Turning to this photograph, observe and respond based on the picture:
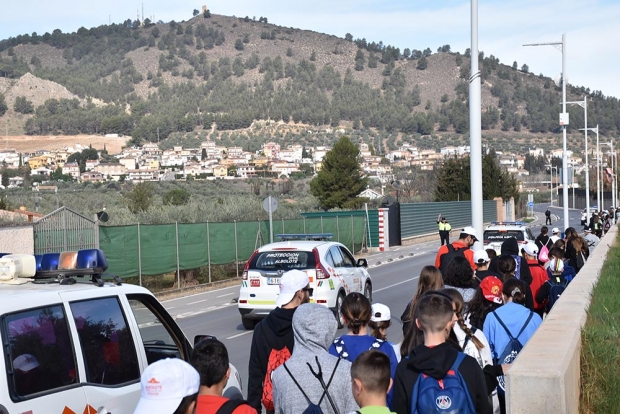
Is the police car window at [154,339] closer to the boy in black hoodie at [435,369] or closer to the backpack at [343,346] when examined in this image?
the backpack at [343,346]

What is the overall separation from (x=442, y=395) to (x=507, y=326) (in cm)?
261

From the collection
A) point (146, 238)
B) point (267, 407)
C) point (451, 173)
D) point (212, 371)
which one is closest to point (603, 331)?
point (267, 407)

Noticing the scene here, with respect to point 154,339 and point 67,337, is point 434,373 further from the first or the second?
point 154,339

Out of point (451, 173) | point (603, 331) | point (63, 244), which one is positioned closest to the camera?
point (603, 331)

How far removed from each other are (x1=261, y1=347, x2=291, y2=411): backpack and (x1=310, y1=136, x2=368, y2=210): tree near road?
2504 inches

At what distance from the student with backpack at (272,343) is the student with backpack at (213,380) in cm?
107

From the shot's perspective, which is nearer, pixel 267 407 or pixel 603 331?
pixel 267 407

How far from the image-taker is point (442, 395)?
4.79 metres

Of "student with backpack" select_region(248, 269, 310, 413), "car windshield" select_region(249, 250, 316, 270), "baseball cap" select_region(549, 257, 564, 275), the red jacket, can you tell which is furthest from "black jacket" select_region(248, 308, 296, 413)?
"car windshield" select_region(249, 250, 316, 270)

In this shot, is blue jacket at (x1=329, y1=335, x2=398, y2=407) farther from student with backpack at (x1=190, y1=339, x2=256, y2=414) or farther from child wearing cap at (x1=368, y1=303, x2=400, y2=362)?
student with backpack at (x1=190, y1=339, x2=256, y2=414)

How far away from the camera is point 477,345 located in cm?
602

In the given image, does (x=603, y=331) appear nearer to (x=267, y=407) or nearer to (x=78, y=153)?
(x=267, y=407)

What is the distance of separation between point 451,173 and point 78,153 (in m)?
113

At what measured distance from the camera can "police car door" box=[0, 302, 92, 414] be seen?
16.5 ft
